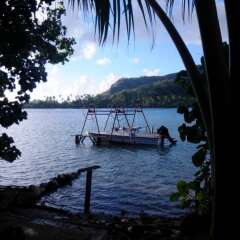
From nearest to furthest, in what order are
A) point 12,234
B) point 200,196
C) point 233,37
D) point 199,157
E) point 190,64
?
point 233,37 < point 190,64 < point 12,234 < point 200,196 < point 199,157

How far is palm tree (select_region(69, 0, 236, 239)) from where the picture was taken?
13.2 feet

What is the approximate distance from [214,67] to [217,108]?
412mm

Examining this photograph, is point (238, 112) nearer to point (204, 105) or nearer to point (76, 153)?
point (204, 105)

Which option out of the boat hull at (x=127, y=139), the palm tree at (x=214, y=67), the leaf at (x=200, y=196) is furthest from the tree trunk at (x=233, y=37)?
the boat hull at (x=127, y=139)

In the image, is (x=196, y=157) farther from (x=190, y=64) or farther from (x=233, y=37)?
(x=233, y=37)

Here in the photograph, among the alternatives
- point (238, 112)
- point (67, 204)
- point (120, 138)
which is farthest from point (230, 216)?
point (120, 138)

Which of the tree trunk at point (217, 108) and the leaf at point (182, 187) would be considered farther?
the leaf at point (182, 187)

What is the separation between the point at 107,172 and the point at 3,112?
25217mm

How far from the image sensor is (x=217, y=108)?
4.29 meters

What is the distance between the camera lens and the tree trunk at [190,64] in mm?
4645

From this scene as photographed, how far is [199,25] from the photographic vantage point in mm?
4102

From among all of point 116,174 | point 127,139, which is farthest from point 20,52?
point 127,139

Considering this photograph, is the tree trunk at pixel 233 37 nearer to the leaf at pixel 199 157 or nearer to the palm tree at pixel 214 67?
the palm tree at pixel 214 67

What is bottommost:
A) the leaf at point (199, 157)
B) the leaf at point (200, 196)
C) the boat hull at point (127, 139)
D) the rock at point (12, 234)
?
the boat hull at point (127, 139)
